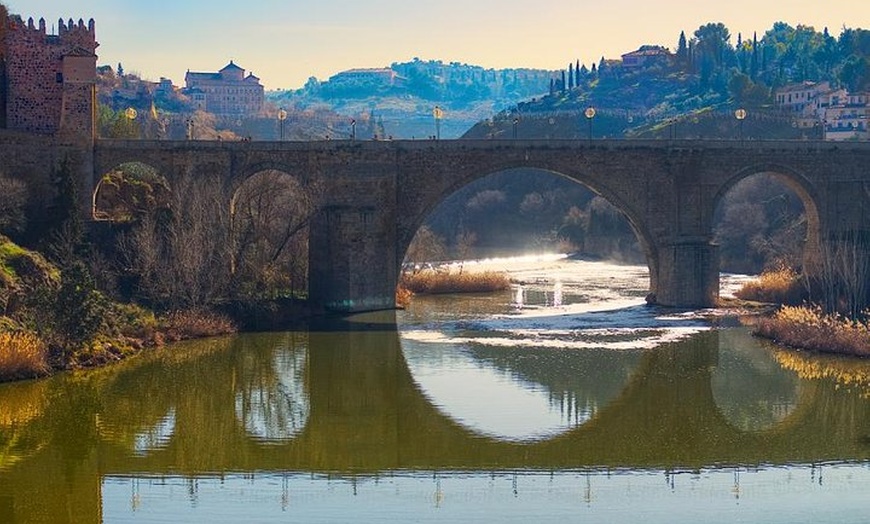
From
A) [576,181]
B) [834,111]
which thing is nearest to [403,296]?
[576,181]

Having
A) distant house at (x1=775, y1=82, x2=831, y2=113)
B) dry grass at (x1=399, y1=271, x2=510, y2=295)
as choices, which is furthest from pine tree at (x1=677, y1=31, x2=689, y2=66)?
dry grass at (x1=399, y1=271, x2=510, y2=295)

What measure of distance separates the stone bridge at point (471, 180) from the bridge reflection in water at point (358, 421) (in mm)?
11057

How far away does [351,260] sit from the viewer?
52.7 meters

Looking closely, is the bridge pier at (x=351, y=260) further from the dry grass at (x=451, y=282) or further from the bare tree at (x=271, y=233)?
the dry grass at (x=451, y=282)

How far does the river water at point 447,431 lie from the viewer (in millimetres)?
24625

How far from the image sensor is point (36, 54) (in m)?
51.2

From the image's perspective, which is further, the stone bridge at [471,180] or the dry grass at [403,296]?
the dry grass at [403,296]

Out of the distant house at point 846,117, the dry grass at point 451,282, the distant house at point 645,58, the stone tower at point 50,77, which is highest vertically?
the distant house at point 645,58

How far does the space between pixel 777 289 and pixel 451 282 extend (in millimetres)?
15897

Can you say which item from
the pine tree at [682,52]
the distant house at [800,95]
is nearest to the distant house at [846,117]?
the distant house at [800,95]

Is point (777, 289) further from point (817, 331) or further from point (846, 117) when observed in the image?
point (846, 117)

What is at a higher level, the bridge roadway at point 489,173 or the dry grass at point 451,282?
the bridge roadway at point 489,173

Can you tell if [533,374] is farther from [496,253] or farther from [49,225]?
[496,253]

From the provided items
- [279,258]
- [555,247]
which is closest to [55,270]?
[279,258]
